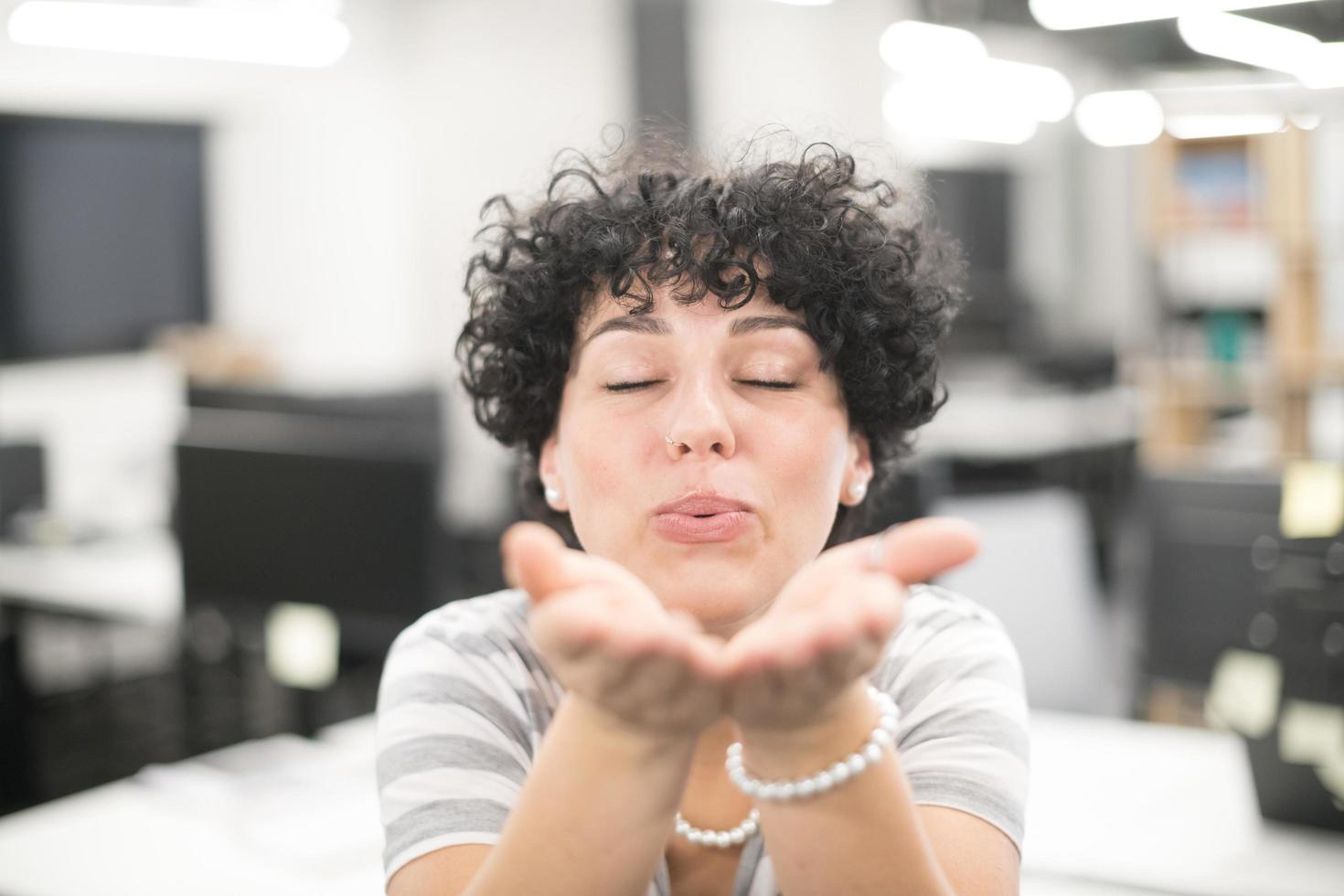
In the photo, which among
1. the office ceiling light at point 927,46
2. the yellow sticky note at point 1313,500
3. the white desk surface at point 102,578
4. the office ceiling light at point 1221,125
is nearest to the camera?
the yellow sticky note at point 1313,500

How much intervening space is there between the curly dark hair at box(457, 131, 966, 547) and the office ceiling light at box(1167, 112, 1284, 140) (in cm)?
373

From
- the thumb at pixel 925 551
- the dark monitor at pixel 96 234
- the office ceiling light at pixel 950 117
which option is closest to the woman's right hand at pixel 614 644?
the thumb at pixel 925 551

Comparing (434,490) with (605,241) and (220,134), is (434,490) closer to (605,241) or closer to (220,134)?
(605,241)

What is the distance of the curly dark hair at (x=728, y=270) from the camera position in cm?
110

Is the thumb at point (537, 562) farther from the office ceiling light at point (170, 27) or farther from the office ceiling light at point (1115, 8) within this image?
the office ceiling light at point (170, 27)

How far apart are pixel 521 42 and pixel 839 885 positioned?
503cm

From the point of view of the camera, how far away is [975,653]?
1.16m

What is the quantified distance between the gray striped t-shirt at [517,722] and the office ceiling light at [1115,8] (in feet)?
11.4

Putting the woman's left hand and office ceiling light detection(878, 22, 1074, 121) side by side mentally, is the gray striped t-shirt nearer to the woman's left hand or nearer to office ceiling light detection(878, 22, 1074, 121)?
the woman's left hand

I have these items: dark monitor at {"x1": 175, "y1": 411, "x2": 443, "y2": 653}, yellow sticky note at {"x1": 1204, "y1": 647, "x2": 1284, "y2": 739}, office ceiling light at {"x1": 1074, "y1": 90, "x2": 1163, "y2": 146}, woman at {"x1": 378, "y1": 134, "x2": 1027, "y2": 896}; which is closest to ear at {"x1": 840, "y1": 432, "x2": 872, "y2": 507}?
woman at {"x1": 378, "y1": 134, "x2": 1027, "y2": 896}

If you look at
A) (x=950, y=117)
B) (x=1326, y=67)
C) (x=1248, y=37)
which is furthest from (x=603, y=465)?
(x=950, y=117)

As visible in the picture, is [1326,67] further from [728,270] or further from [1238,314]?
[728,270]

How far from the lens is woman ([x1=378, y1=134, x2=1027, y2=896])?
2.26 feet

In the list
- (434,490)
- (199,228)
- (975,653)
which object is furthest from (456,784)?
(199,228)
